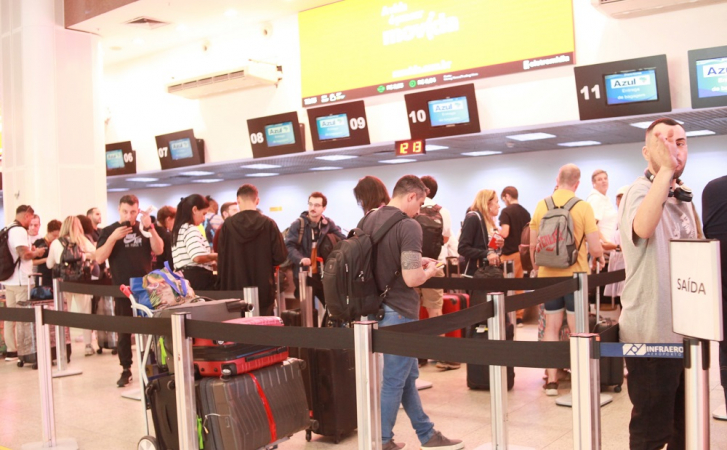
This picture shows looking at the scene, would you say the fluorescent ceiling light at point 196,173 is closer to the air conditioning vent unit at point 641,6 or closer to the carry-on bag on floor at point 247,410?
the air conditioning vent unit at point 641,6

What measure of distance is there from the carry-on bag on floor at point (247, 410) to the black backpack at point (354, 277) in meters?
0.50

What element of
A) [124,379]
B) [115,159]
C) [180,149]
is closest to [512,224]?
[124,379]

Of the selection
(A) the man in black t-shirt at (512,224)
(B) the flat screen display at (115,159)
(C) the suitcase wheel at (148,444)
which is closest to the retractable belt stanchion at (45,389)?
(C) the suitcase wheel at (148,444)

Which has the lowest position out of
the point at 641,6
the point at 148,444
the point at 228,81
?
the point at 148,444

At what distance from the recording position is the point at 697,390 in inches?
88.2

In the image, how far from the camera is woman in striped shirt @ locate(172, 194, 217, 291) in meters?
5.60

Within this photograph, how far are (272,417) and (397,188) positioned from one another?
1437mm

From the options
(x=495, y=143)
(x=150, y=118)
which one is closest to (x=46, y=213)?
(x=150, y=118)

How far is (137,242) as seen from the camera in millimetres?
6441

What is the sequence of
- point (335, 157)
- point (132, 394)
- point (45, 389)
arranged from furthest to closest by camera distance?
point (335, 157)
point (132, 394)
point (45, 389)

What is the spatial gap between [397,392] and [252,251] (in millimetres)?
2253

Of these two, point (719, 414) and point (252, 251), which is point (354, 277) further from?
point (719, 414)

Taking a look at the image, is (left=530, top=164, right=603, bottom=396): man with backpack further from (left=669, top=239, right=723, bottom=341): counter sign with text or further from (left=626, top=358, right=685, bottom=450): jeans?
(left=669, top=239, right=723, bottom=341): counter sign with text

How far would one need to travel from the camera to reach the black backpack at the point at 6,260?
753 cm
